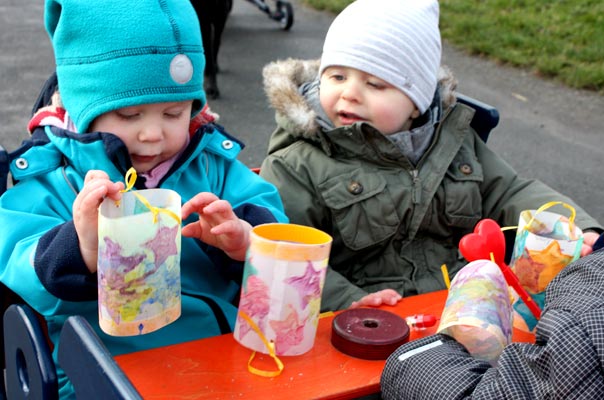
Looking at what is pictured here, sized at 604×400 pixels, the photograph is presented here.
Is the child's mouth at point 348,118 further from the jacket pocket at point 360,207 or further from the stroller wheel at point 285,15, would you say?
the stroller wheel at point 285,15

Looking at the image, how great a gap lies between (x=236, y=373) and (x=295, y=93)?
115 centimetres

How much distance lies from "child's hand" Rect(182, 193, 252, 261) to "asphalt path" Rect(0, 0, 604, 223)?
330cm

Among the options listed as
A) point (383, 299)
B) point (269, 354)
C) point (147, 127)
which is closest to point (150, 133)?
point (147, 127)

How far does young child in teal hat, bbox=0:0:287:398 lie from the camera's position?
5.82 ft

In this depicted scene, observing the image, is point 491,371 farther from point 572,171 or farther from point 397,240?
point 572,171

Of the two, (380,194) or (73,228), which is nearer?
(73,228)

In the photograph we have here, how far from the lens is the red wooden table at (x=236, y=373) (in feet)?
5.33

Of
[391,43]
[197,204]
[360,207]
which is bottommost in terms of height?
[360,207]

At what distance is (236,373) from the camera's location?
1687 millimetres

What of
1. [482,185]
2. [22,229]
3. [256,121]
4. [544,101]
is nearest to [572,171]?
[544,101]

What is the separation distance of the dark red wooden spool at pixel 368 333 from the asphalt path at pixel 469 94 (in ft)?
10.5

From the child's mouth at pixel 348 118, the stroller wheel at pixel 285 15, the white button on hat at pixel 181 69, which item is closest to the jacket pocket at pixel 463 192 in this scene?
the child's mouth at pixel 348 118

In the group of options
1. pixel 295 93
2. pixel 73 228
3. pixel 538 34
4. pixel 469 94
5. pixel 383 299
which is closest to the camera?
pixel 73 228

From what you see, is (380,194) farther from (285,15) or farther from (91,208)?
(285,15)
